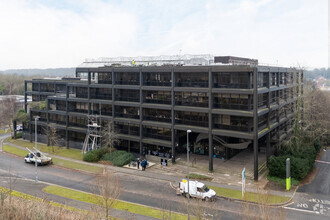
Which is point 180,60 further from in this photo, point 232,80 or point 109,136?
point 109,136

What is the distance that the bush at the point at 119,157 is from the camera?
51.5m

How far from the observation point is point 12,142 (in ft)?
239

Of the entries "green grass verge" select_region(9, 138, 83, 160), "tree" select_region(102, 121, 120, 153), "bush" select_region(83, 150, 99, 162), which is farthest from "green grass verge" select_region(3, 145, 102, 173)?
"tree" select_region(102, 121, 120, 153)

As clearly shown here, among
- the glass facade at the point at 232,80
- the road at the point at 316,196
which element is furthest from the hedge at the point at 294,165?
the glass facade at the point at 232,80

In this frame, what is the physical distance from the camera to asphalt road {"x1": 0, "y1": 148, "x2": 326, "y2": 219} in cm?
3166

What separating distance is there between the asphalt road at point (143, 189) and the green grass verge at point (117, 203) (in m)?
1.09

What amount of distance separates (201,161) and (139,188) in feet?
53.3

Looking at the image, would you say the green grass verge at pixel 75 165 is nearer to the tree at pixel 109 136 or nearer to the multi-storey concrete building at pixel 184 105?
the tree at pixel 109 136

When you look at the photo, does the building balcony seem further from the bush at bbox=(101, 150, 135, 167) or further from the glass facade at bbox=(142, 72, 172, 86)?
the bush at bbox=(101, 150, 135, 167)

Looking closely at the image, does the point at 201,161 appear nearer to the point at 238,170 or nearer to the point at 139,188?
the point at 238,170

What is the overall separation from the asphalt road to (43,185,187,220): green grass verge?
1093 millimetres

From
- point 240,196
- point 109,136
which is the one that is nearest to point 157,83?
point 109,136

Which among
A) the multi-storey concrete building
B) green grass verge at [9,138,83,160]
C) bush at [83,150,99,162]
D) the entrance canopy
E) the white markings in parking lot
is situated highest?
the multi-storey concrete building

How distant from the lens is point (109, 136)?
53969 mm
